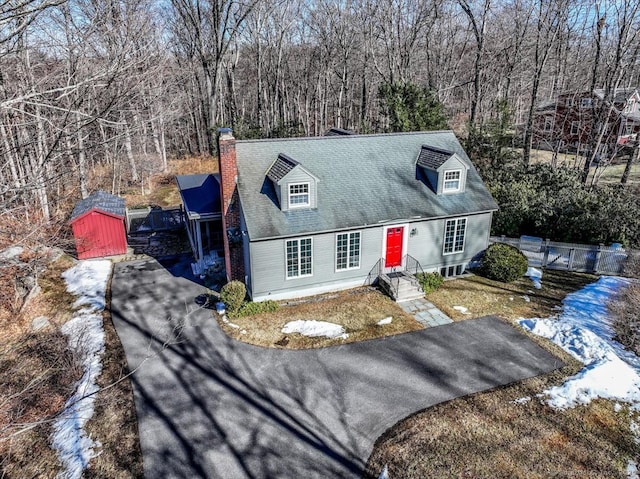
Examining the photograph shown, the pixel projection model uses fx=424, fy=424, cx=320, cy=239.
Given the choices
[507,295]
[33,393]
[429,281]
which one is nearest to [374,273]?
[429,281]

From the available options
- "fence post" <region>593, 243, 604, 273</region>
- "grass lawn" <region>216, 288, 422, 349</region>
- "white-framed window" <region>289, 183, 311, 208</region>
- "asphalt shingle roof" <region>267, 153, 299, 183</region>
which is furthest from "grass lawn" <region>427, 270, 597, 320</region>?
"asphalt shingle roof" <region>267, 153, 299, 183</region>

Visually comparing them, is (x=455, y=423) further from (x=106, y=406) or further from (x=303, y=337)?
(x=106, y=406)

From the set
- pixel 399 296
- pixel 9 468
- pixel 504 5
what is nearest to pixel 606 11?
pixel 504 5

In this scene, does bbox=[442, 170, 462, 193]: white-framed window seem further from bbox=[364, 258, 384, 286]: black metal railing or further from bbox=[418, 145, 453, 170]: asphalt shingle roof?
bbox=[364, 258, 384, 286]: black metal railing

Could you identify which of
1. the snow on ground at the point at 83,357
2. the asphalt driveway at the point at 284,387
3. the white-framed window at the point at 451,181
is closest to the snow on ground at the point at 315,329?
the asphalt driveway at the point at 284,387

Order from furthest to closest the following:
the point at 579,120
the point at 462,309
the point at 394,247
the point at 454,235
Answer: the point at 579,120 < the point at 454,235 < the point at 394,247 < the point at 462,309

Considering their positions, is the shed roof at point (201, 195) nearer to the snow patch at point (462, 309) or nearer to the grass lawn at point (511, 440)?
the snow patch at point (462, 309)

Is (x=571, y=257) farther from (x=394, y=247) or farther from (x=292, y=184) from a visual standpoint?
(x=292, y=184)
